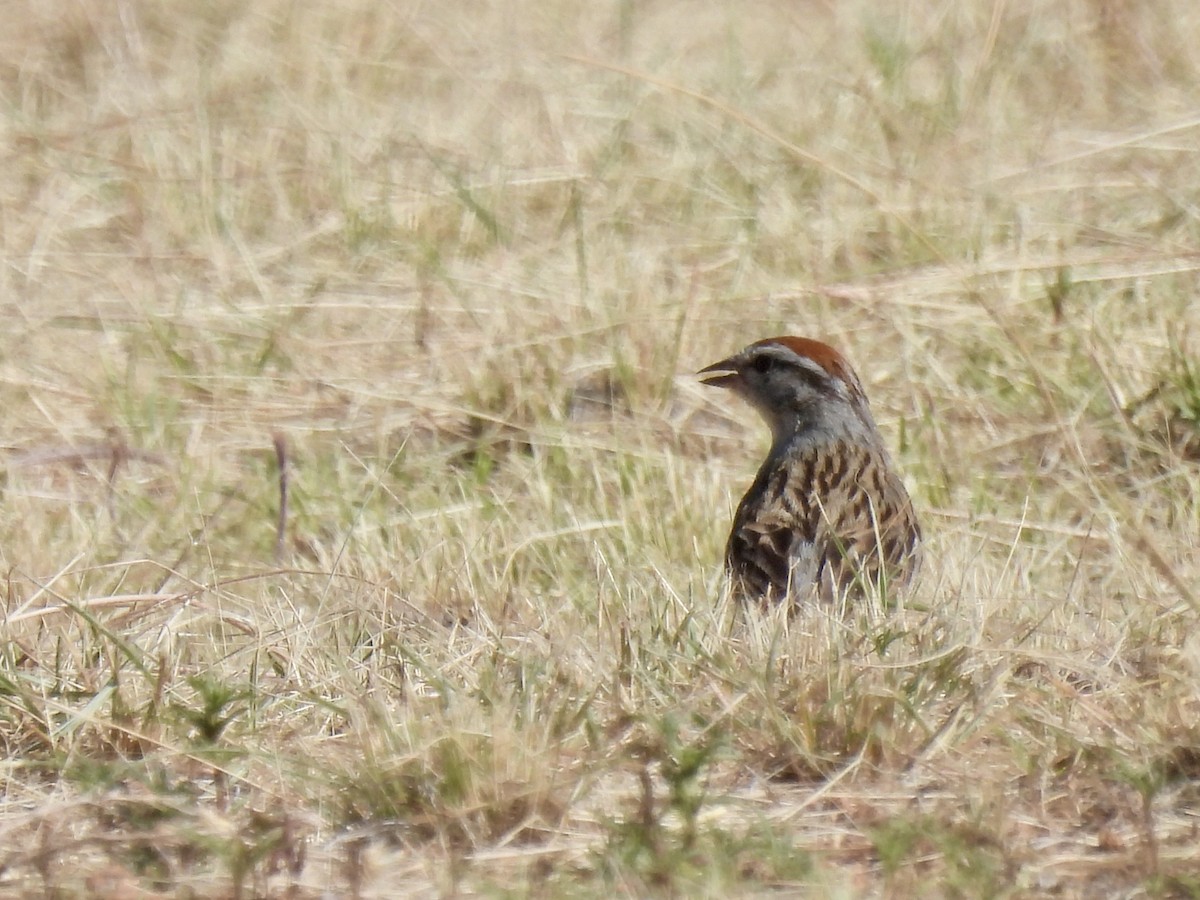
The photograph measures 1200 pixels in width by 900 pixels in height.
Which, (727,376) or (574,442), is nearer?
(727,376)

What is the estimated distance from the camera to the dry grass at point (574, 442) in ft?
10.8

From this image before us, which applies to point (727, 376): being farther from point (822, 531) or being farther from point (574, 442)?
point (822, 531)

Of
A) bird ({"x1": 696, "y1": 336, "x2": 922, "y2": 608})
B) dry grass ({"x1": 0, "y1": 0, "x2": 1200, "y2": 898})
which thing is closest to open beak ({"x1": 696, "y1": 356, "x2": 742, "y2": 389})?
bird ({"x1": 696, "y1": 336, "x2": 922, "y2": 608})

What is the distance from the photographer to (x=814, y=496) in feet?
15.8

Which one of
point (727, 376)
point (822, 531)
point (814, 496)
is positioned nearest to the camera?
point (822, 531)

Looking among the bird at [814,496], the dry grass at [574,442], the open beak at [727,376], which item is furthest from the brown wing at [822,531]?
the open beak at [727,376]

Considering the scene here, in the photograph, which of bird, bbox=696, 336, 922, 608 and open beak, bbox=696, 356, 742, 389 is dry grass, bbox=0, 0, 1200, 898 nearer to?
bird, bbox=696, 336, 922, 608

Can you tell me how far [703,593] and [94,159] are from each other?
4.16 m

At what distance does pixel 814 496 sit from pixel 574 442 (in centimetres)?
125

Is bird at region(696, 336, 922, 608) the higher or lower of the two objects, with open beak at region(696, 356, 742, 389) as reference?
lower

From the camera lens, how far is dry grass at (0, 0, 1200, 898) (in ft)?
10.8

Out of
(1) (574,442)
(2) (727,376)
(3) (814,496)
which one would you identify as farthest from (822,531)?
(1) (574,442)

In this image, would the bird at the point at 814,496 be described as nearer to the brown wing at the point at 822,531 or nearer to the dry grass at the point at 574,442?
the brown wing at the point at 822,531

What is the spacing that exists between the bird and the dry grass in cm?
→ 18
